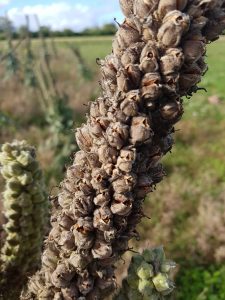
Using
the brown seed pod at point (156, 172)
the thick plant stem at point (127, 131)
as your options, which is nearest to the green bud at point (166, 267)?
the thick plant stem at point (127, 131)

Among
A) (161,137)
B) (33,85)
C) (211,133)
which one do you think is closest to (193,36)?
(161,137)

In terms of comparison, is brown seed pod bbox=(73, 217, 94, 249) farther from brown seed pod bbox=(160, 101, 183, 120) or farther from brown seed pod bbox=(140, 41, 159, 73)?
brown seed pod bbox=(140, 41, 159, 73)

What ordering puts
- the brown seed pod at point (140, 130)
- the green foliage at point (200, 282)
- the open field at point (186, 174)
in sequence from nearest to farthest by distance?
the brown seed pod at point (140, 130), the green foliage at point (200, 282), the open field at point (186, 174)

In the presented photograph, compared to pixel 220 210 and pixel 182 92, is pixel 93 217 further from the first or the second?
pixel 220 210

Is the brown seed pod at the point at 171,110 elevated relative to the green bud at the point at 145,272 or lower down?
elevated

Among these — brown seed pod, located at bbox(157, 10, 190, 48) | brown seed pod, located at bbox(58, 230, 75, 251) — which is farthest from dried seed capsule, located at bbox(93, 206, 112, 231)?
brown seed pod, located at bbox(157, 10, 190, 48)

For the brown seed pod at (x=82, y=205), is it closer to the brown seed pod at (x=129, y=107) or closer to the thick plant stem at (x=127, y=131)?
the thick plant stem at (x=127, y=131)
